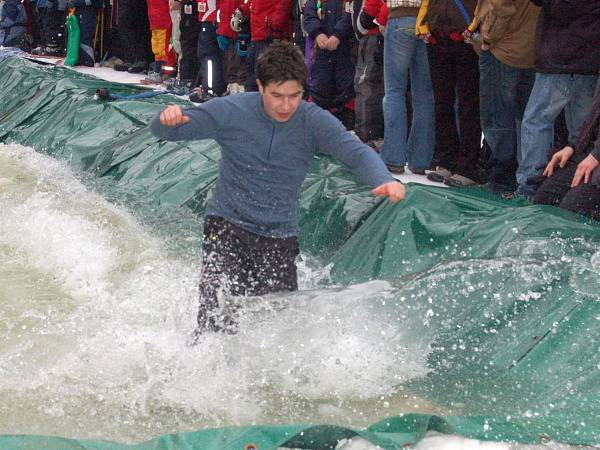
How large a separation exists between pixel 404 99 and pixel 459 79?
21.1 inches

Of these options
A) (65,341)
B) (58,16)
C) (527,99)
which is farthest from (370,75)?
(58,16)

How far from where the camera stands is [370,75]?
8.23m

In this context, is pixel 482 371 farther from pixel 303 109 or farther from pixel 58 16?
pixel 58 16

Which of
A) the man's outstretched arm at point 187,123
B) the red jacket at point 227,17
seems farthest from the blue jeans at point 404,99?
the red jacket at point 227,17

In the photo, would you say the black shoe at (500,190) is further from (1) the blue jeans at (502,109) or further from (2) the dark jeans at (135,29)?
(2) the dark jeans at (135,29)

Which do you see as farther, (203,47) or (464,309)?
(203,47)

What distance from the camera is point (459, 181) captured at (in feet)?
22.8

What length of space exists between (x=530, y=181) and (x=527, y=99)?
1025 mm

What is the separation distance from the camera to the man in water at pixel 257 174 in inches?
189

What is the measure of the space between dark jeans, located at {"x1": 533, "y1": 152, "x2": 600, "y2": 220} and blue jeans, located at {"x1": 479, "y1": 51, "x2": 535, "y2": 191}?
0.99 meters

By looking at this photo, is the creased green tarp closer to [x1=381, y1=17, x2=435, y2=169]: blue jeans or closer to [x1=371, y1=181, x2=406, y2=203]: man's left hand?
[x1=371, y1=181, x2=406, y2=203]: man's left hand

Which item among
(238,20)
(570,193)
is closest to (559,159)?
(570,193)

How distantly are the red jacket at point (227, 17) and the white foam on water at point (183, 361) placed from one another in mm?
5687

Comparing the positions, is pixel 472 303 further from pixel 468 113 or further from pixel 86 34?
pixel 86 34
